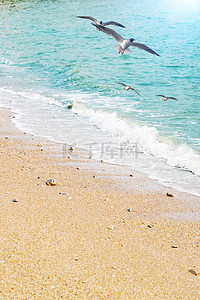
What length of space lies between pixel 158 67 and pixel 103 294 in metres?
18.2

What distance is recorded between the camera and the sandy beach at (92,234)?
3.82 m

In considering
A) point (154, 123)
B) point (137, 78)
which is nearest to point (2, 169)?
point (154, 123)

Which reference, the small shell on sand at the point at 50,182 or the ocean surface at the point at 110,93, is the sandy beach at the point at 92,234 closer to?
the small shell on sand at the point at 50,182

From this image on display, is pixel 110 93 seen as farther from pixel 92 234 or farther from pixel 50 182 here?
pixel 92 234

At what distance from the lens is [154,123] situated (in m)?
11.4

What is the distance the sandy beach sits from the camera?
3.82 metres

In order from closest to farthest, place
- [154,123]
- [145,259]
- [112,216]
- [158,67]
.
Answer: [145,259]
[112,216]
[154,123]
[158,67]

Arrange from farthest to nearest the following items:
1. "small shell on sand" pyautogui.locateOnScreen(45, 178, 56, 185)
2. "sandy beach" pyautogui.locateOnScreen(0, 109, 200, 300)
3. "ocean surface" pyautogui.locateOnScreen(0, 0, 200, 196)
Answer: "ocean surface" pyautogui.locateOnScreen(0, 0, 200, 196)
"small shell on sand" pyautogui.locateOnScreen(45, 178, 56, 185)
"sandy beach" pyautogui.locateOnScreen(0, 109, 200, 300)

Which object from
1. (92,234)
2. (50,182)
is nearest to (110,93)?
(50,182)

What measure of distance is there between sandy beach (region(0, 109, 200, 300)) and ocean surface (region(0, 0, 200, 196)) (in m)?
1.17

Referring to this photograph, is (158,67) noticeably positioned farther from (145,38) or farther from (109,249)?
(109,249)

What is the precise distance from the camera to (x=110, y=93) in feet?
49.7

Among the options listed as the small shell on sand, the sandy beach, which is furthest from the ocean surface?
the small shell on sand

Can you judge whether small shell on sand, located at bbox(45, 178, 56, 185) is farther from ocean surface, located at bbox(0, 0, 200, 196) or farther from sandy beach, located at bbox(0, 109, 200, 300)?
ocean surface, located at bbox(0, 0, 200, 196)
